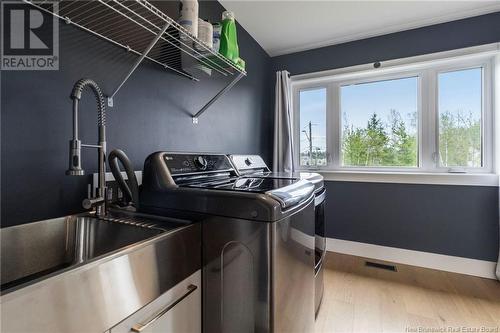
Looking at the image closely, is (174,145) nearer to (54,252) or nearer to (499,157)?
(54,252)

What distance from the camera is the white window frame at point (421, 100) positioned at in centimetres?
225

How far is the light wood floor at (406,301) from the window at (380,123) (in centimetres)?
112

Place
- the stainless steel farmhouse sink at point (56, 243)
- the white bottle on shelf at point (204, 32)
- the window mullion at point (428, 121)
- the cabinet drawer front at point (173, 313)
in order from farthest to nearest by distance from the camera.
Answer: the window mullion at point (428, 121) < the white bottle on shelf at point (204, 32) < the stainless steel farmhouse sink at point (56, 243) < the cabinet drawer front at point (173, 313)

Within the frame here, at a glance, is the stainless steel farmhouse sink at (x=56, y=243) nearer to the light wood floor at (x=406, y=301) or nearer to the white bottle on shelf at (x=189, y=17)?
the white bottle on shelf at (x=189, y=17)

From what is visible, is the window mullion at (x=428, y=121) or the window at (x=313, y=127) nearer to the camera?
the window mullion at (x=428, y=121)

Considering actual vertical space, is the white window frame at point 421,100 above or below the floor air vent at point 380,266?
above

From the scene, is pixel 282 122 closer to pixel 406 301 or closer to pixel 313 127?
pixel 313 127

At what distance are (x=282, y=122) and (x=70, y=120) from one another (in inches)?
86.1

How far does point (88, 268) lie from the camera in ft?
1.82

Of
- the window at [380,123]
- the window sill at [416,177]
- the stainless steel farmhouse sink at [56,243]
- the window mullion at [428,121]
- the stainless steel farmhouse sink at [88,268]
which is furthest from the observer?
the window at [380,123]

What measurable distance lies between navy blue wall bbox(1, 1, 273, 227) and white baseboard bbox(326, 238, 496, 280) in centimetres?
192

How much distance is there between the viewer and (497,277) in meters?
2.11
